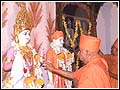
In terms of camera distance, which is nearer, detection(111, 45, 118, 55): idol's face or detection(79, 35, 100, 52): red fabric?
detection(79, 35, 100, 52): red fabric

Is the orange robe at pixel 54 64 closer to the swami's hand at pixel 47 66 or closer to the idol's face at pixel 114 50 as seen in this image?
the swami's hand at pixel 47 66

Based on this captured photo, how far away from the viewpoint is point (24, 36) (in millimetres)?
2570

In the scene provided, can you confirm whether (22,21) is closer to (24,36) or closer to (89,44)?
(24,36)

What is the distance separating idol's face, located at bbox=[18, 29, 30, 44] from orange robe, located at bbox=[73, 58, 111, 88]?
495 millimetres

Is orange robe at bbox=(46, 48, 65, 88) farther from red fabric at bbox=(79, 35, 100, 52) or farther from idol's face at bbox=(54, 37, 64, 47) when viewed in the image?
red fabric at bbox=(79, 35, 100, 52)

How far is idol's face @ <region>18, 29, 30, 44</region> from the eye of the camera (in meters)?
2.56

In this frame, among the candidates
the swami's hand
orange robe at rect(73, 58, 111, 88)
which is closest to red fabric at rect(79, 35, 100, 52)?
orange robe at rect(73, 58, 111, 88)

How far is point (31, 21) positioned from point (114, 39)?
4.54 feet

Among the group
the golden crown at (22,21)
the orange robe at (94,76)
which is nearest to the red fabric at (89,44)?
the orange robe at (94,76)

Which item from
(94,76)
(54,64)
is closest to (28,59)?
(54,64)

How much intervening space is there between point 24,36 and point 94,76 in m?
0.62

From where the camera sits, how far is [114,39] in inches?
150

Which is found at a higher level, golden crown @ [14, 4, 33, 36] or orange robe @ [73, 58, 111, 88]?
golden crown @ [14, 4, 33, 36]

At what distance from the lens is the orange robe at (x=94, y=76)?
229cm
